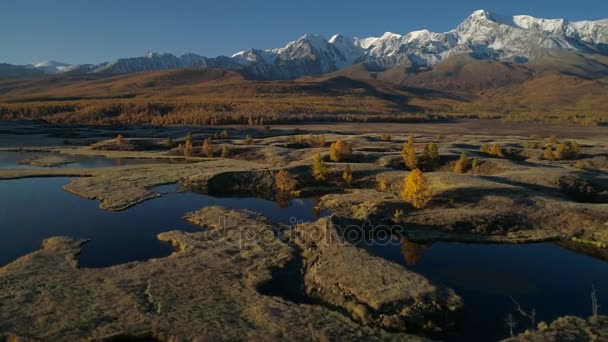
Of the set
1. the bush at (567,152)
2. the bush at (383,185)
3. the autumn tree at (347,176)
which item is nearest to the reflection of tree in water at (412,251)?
the bush at (383,185)

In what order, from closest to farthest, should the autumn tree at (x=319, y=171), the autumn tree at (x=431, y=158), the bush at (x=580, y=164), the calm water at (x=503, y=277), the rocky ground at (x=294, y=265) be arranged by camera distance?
the rocky ground at (x=294, y=265) → the calm water at (x=503, y=277) → the autumn tree at (x=319, y=171) → the bush at (x=580, y=164) → the autumn tree at (x=431, y=158)

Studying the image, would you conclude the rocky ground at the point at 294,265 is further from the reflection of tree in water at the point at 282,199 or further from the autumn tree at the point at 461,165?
the autumn tree at the point at 461,165

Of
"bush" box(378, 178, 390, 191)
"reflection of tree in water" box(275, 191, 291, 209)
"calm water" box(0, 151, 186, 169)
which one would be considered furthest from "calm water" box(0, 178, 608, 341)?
"calm water" box(0, 151, 186, 169)

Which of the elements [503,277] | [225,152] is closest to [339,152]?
[225,152]

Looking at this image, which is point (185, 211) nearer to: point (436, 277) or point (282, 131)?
A: point (436, 277)

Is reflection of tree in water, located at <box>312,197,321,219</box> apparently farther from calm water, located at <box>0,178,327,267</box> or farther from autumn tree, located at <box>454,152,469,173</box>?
autumn tree, located at <box>454,152,469,173</box>

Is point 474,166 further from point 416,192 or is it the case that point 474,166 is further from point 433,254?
point 433,254
